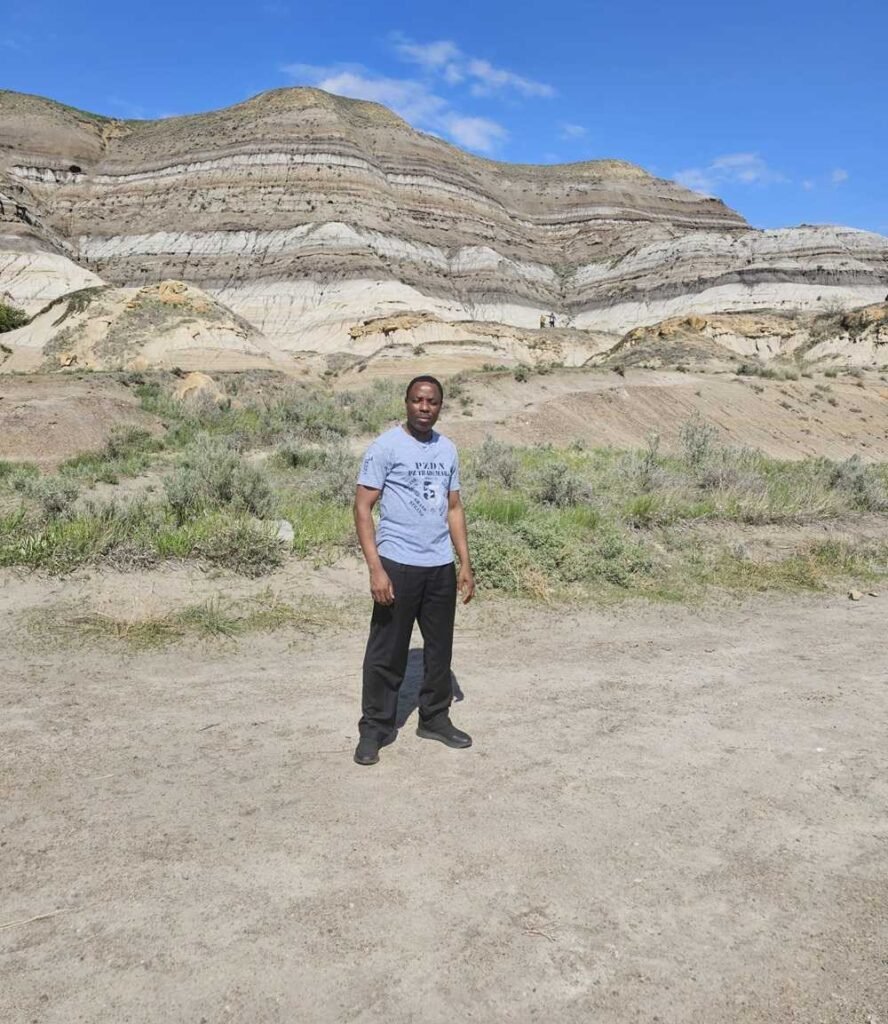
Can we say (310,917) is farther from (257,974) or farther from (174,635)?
(174,635)

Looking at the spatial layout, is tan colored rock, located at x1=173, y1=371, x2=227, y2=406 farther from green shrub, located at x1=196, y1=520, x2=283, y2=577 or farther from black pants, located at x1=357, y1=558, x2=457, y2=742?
black pants, located at x1=357, y1=558, x2=457, y2=742

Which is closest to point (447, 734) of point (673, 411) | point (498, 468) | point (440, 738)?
point (440, 738)

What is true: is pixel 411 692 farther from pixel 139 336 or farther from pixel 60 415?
pixel 139 336

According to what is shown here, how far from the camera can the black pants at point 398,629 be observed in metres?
3.80

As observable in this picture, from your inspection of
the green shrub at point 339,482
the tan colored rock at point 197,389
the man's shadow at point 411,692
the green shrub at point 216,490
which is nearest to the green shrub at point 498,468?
the green shrub at point 339,482

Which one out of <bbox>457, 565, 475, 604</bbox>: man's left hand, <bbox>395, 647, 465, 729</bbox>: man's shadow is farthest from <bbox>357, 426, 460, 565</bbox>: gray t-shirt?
<bbox>395, 647, 465, 729</bbox>: man's shadow

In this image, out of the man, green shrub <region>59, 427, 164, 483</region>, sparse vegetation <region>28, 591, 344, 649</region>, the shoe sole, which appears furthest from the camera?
green shrub <region>59, 427, 164, 483</region>

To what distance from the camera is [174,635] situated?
17.7 ft

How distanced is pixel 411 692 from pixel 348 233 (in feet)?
166

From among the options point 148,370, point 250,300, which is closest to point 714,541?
point 148,370

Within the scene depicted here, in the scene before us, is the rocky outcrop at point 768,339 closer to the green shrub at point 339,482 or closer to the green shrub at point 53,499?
the green shrub at point 339,482

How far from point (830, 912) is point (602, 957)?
96 centimetres

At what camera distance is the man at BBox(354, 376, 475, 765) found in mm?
3789

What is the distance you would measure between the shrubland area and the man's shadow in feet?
5.95
